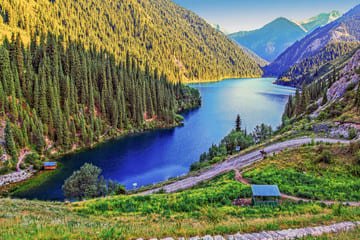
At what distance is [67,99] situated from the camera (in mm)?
90000

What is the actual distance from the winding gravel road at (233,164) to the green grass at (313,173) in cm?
499

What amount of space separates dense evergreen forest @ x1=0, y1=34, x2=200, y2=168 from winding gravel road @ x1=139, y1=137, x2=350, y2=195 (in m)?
40.5

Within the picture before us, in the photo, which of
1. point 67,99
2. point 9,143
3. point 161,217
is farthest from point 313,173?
point 67,99

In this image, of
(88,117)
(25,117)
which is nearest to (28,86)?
(25,117)

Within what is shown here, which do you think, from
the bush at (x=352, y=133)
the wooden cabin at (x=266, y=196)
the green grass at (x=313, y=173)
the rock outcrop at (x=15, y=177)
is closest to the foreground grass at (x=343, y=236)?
the wooden cabin at (x=266, y=196)

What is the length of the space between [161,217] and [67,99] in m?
77.1

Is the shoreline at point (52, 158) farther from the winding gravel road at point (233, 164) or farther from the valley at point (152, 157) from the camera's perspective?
the winding gravel road at point (233, 164)

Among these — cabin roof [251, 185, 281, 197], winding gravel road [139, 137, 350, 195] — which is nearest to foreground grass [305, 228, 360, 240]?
cabin roof [251, 185, 281, 197]

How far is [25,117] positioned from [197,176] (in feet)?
171

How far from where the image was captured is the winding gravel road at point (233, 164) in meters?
43.1

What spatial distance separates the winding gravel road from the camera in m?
43.1

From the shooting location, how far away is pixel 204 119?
124 meters

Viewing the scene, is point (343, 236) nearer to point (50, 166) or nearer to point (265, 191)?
point (265, 191)

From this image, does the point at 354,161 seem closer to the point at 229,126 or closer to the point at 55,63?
the point at 229,126
